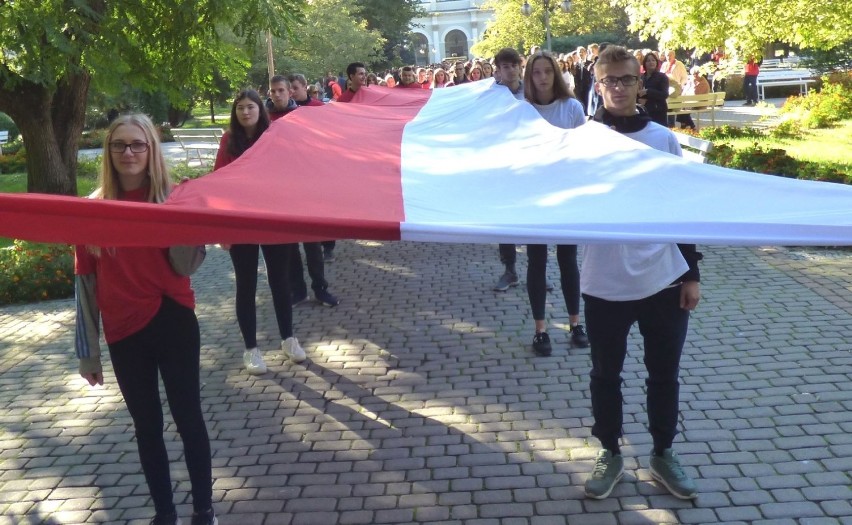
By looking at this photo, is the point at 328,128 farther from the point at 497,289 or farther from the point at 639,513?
the point at 639,513

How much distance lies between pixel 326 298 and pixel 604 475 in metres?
4.36

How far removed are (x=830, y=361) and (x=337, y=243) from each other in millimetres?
6622

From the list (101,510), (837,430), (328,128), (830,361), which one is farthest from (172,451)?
(830,361)

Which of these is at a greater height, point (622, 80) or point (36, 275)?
point (622, 80)

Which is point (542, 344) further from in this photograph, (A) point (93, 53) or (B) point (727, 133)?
(B) point (727, 133)

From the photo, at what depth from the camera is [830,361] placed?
5.61 meters

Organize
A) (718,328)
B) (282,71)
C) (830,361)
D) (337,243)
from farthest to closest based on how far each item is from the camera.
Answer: (282,71), (337,243), (718,328), (830,361)

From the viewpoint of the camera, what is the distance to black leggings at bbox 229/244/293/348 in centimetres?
582

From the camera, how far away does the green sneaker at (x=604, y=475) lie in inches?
157

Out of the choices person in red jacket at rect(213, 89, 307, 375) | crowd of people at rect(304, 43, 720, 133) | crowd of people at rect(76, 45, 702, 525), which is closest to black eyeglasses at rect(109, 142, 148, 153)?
Result: crowd of people at rect(76, 45, 702, 525)

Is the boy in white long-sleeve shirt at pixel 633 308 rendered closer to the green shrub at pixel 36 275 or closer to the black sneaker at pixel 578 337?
the black sneaker at pixel 578 337

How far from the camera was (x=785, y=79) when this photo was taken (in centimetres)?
2862

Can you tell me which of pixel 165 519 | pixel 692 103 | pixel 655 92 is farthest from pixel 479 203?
pixel 692 103

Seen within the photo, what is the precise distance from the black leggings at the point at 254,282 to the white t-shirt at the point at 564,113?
209 centimetres
